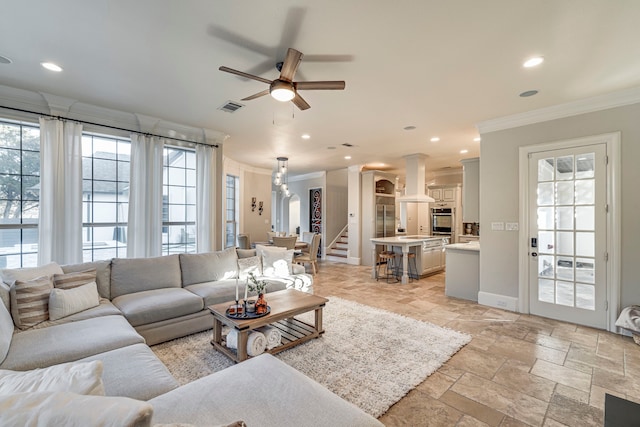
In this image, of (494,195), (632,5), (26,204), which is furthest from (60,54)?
(494,195)

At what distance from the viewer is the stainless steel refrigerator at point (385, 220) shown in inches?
324

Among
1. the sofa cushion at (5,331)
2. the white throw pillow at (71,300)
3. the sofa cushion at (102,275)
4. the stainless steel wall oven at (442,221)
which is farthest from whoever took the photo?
the stainless steel wall oven at (442,221)

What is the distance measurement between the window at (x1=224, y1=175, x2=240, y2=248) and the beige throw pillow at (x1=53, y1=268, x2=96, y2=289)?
453 centimetres

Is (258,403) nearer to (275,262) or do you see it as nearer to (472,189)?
(275,262)

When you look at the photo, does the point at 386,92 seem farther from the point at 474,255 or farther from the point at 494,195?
the point at 474,255

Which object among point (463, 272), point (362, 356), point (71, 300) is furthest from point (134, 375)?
point (463, 272)

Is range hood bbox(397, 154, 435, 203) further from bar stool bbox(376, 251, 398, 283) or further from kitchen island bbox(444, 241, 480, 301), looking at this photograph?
kitchen island bbox(444, 241, 480, 301)

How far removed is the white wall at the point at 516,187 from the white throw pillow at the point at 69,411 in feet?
15.5

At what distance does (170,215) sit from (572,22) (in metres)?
5.41

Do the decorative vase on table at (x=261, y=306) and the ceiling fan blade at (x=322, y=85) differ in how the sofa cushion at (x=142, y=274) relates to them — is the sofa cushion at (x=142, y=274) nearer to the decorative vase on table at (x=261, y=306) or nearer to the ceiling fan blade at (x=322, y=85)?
the decorative vase on table at (x=261, y=306)

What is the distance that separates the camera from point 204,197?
4.98 m

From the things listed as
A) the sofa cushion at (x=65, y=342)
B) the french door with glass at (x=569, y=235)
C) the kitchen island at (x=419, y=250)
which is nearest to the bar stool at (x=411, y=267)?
the kitchen island at (x=419, y=250)

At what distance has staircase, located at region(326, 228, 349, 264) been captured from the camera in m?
8.69

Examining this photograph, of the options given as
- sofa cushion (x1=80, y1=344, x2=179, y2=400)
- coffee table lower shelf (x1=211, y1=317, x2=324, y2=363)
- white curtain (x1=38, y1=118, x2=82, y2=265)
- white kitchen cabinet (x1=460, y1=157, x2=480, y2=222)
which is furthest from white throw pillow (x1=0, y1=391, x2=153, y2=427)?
white kitchen cabinet (x1=460, y1=157, x2=480, y2=222)
